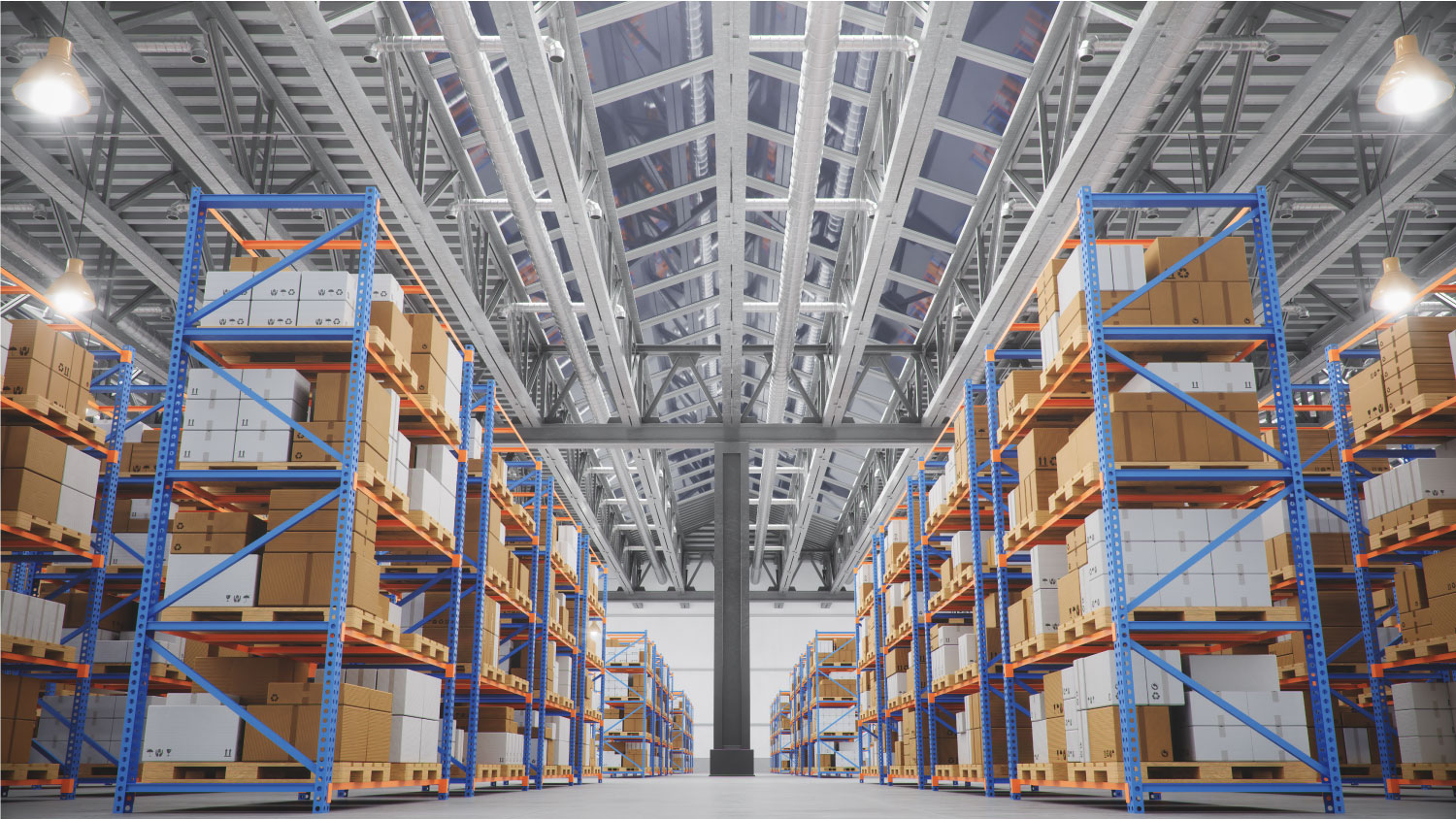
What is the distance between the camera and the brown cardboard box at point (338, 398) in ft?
24.0

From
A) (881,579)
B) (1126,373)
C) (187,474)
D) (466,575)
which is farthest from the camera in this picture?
(881,579)

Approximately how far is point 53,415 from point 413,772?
15.4ft

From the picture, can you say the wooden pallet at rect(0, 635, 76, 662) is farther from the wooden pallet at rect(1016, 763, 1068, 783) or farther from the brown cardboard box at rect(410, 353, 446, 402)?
the wooden pallet at rect(1016, 763, 1068, 783)

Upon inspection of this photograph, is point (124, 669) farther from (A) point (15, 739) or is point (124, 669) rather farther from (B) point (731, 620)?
(B) point (731, 620)

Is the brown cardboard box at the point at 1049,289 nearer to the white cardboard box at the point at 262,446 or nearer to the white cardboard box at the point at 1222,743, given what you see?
the white cardboard box at the point at 1222,743

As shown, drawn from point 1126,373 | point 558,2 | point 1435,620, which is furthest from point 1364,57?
point 558,2

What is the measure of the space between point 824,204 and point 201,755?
26.7 ft

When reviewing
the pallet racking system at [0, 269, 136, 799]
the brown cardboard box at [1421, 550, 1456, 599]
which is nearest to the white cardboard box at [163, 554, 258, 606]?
the pallet racking system at [0, 269, 136, 799]

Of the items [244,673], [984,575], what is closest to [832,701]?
[984,575]

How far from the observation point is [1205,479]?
7.18 metres

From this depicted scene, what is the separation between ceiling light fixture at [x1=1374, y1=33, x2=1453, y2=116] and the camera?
6.79 meters

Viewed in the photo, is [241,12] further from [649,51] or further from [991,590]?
[991,590]

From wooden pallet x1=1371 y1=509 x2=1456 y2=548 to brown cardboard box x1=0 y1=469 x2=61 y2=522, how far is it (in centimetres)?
1207

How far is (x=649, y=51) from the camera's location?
1080cm
